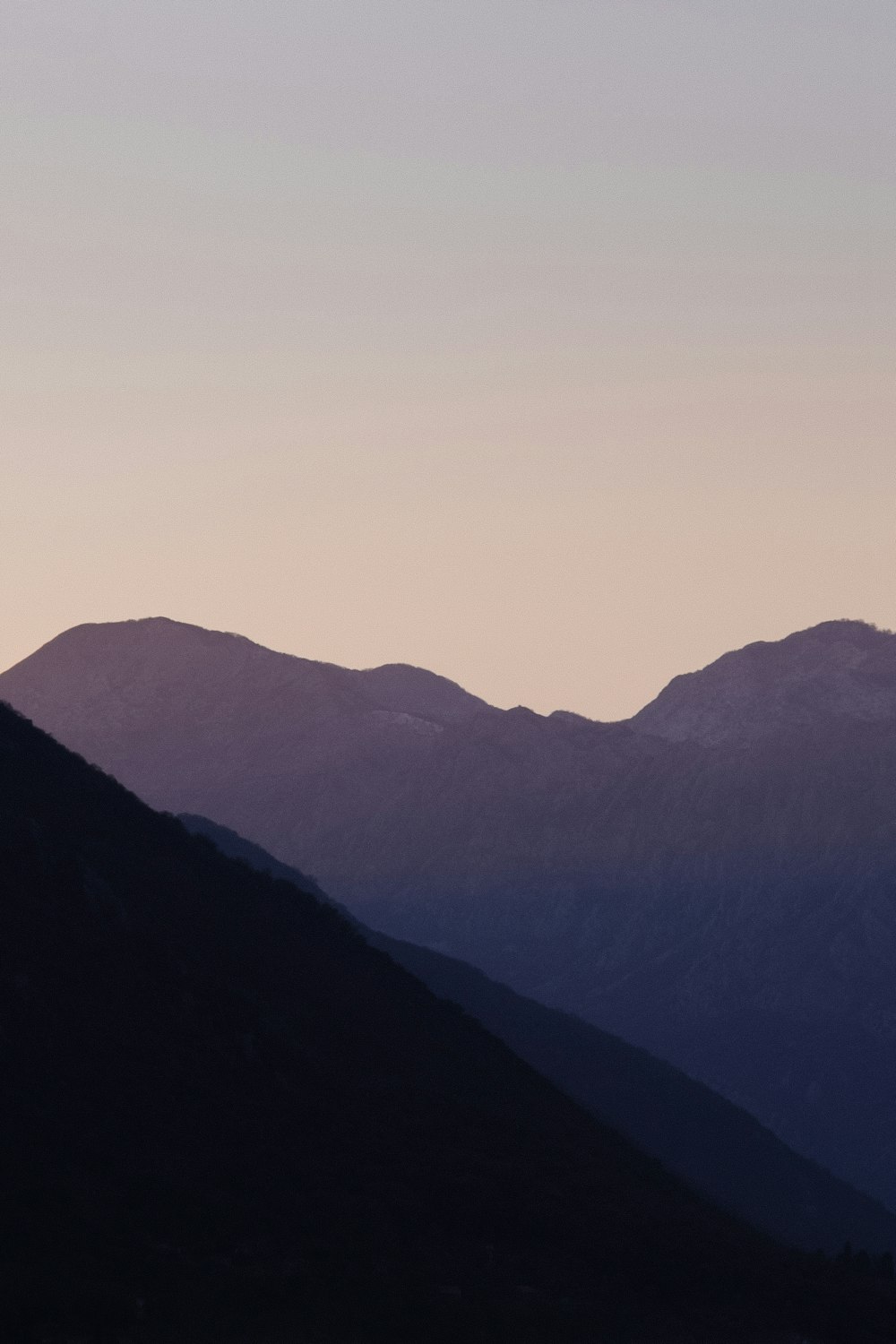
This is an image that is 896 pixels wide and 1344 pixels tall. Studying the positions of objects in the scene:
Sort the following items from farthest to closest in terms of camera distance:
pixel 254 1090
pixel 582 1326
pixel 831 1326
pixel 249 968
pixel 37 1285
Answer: pixel 249 968 → pixel 254 1090 → pixel 831 1326 → pixel 582 1326 → pixel 37 1285

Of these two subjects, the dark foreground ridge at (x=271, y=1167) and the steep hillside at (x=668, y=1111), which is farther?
the steep hillside at (x=668, y=1111)

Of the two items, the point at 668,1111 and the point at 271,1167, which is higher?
the point at 668,1111

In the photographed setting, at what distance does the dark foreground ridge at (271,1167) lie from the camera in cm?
5041

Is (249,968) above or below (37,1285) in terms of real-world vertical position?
above

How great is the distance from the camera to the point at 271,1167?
203ft

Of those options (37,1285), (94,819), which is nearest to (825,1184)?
(94,819)

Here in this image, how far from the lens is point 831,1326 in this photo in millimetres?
61344

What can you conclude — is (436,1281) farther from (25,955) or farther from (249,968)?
(249,968)

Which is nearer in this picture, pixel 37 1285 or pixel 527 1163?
pixel 37 1285

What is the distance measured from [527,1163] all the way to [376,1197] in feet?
32.2

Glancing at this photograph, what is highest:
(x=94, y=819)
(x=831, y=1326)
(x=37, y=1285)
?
(x=94, y=819)

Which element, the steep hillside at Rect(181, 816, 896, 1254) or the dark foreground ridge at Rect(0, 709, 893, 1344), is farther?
the steep hillside at Rect(181, 816, 896, 1254)

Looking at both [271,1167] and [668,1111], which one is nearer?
[271,1167]

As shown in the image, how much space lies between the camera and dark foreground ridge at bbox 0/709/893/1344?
5041 centimetres
